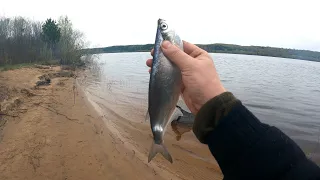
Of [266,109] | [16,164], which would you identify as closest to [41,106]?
[16,164]

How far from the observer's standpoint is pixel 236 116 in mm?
1736

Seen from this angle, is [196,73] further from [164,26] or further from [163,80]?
[164,26]

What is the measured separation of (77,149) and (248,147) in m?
6.69

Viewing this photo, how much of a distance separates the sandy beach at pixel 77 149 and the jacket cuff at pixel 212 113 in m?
5.05

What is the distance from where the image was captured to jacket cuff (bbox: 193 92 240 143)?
1794mm

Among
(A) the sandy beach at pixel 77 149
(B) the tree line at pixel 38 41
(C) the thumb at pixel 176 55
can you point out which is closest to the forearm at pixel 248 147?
(C) the thumb at pixel 176 55

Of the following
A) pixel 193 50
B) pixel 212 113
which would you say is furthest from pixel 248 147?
pixel 193 50

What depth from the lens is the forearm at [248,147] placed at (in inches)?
63.7

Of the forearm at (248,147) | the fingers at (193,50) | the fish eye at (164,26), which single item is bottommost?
the forearm at (248,147)

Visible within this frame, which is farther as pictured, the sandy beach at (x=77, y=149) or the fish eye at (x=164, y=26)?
the sandy beach at (x=77, y=149)

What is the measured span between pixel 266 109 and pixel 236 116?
61.0 feet

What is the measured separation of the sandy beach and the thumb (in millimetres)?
4697

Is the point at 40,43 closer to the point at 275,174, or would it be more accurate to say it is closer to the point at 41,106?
the point at 41,106

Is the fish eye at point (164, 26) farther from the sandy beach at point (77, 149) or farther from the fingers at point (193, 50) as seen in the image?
the sandy beach at point (77, 149)
